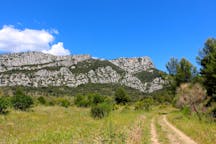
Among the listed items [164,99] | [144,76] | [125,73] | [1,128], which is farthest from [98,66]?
[1,128]

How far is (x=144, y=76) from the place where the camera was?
159375 mm

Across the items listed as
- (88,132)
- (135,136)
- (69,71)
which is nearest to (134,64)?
(69,71)

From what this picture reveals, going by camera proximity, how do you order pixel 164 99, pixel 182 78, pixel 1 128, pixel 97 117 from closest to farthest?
pixel 1 128 < pixel 97 117 < pixel 182 78 < pixel 164 99

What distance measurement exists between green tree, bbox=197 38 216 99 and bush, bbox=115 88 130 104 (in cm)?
4292

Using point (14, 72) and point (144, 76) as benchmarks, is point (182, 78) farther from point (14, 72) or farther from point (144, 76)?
point (14, 72)

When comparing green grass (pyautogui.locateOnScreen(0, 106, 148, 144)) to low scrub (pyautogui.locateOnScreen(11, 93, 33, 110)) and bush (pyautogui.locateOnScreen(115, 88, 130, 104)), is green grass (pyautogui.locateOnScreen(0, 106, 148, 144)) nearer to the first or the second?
low scrub (pyautogui.locateOnScreen(11, 93, 33, 110))

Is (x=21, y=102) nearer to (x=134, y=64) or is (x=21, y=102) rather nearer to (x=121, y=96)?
(x=121, y=96)

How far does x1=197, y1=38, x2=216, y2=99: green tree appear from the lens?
114 feet

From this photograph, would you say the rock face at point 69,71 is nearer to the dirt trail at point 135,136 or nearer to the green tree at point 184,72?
the green tree at point 184,72

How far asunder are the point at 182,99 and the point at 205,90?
411cm

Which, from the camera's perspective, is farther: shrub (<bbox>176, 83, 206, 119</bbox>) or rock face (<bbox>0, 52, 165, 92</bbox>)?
rock face (<bbox>0, 52, 165, 92</bbox>)

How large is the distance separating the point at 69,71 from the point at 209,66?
5126 inches

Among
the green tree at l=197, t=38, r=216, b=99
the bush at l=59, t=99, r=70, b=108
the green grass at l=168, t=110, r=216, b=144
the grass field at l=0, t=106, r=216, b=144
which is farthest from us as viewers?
the bush at l=59, t=99, r=70, b=108

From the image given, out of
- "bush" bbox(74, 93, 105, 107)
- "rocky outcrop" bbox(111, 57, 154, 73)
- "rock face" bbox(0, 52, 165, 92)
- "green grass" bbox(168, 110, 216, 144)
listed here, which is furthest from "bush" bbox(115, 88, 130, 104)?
"rocky outcrop" bbox(111, 57, 154, 73)
